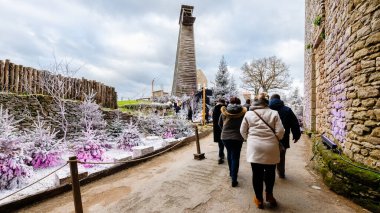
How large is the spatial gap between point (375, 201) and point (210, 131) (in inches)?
371

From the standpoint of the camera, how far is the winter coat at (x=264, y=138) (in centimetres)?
304

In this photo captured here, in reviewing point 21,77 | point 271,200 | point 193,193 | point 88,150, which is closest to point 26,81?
point 21,77

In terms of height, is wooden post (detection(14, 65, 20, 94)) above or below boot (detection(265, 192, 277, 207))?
above

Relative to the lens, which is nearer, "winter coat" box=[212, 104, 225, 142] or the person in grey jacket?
the person in grey jacket

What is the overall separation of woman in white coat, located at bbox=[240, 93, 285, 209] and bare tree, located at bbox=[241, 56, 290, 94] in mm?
32487

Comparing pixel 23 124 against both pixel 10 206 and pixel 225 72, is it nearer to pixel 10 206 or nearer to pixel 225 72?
pixel 10 206

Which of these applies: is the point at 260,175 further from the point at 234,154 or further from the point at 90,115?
the point at 90,115

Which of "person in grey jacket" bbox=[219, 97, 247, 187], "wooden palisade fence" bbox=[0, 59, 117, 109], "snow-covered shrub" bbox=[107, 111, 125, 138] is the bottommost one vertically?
"snow-covered shrub" bbox=[107, 111, 125, 138]

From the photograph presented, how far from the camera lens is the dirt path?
348cm

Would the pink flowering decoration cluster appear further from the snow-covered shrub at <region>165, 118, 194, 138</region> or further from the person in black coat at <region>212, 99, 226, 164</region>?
the person in black coat at <region>212, 99, 226, 164</region>

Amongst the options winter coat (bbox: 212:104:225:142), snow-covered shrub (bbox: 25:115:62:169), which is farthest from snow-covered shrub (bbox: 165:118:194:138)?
snow-covered shrub (bbox: 25:115:62:169)

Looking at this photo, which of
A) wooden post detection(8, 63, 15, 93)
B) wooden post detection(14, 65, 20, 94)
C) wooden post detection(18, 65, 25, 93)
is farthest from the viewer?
wooden post detection(18, 65, 25, 93)

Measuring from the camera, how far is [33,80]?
7832 mm

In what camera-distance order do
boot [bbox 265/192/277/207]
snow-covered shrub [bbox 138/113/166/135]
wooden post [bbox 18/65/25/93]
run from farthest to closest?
1. snow-covered shrub [bbox 138/113/166/135]
2. wooden post [bbox 18/65/25/93]
3. boot [bbox 265/192/277/207]
